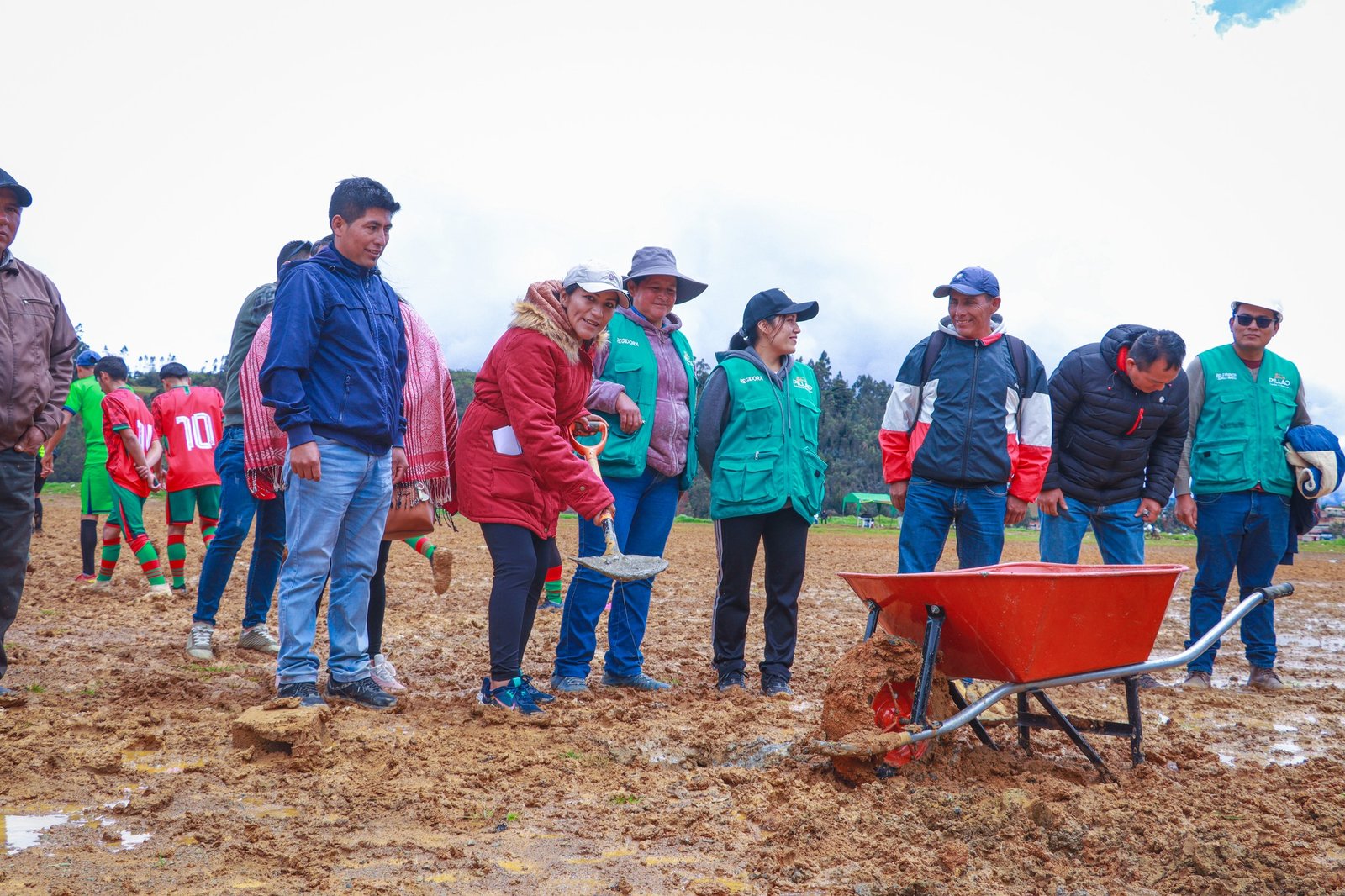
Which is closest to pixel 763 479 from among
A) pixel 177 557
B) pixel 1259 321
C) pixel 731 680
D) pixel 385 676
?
pixel 731 680

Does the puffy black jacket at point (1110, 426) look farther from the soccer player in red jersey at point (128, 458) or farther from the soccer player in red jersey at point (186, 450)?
the soccer player in red jersey at point (128, 458)

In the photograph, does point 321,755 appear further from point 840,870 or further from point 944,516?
point 944,516

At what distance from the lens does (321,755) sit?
3.48 metres

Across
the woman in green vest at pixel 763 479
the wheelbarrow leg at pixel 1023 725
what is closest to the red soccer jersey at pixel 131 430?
the woman in green vest at pixel 763 479

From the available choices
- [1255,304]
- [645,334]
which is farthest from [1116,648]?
[1255,304]

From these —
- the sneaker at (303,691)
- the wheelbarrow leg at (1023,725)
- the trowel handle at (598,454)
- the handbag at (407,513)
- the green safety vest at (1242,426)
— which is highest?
the green safety vest at (1242,426)

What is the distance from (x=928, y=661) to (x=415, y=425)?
2466mm

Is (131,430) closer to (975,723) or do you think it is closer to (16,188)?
(16,188)

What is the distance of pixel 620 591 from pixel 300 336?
1.97 meters

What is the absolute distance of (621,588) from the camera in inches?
198

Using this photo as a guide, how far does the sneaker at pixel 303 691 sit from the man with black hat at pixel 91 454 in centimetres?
492

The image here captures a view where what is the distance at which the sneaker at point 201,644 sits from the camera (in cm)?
533

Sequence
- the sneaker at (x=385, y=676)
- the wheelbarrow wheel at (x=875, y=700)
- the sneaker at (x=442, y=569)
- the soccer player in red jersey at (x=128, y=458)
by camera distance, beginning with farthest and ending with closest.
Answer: the soccer player in red jersey at (x=128, y=458) < the sneaker at (x=442, y=569) < the sneaker at (x=385, y=676) < the wheelbarrow wheel at (x=875, y=700)

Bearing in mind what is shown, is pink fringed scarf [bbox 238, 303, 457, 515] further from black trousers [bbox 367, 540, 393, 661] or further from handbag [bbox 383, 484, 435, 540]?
black trousers [bbox 367, 540, 393, 661]
